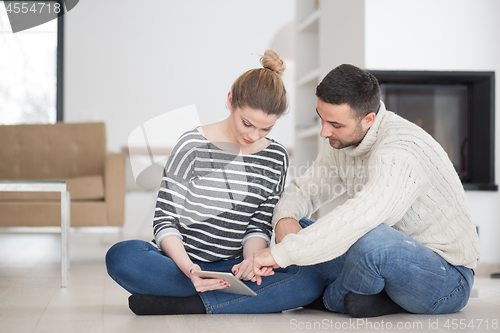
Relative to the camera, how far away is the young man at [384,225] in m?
1.24

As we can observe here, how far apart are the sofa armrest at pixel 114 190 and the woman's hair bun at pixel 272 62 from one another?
5.88ft

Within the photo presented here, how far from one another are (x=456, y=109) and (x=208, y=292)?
2.03 meters

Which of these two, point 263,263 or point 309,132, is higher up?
point 309,132

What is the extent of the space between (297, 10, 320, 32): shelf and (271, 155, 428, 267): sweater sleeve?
→ 7.99 ft

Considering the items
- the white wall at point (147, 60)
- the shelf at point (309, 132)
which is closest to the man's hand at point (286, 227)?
the shelf at point (309, 132)

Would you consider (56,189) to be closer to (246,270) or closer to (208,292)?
(208,292)

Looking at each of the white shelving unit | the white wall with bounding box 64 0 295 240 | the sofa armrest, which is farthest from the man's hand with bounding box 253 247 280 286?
the white wall with bounding box 64 0 295 240

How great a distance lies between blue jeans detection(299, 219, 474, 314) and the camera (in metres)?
1.28

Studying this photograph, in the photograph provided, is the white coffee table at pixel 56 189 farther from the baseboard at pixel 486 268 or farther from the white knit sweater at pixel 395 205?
the baseboard at pixel 486 268

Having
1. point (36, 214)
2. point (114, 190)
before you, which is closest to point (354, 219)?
point (114, 190)

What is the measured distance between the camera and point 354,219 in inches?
48.8

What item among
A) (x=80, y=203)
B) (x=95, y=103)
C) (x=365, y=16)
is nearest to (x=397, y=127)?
(x=365, y=16)

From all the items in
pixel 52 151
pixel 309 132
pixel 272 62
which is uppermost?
pixel 272 62

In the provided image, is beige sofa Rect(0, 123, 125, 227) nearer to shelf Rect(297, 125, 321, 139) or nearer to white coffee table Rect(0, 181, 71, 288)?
white coffee table Rect(0, 181, 71, 288)
